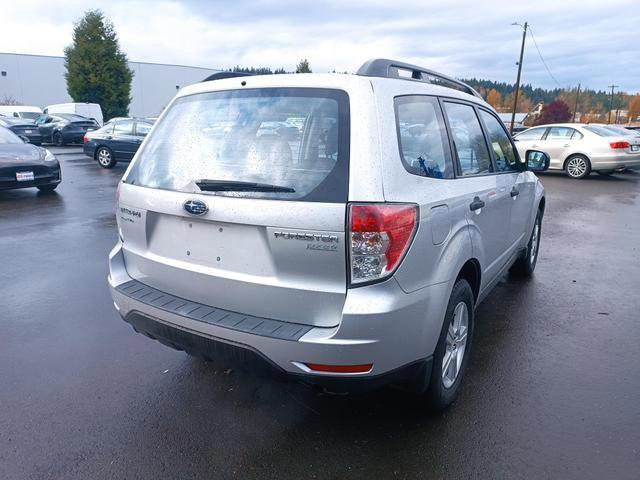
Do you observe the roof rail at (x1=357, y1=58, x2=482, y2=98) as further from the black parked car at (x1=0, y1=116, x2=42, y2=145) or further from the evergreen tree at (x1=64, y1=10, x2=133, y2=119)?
the evergreen tree at (x1=64, y1=10, x2=133, y2=119)

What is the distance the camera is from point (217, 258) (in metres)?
2.52

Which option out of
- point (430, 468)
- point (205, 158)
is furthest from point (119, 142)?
point (430, 468)

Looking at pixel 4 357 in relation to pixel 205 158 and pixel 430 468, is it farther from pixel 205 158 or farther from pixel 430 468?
pixel 430 468

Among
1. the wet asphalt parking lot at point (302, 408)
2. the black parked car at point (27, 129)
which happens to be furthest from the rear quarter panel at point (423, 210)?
the black parked car at point (27, 129)

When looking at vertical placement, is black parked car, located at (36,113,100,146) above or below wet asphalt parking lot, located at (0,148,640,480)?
above

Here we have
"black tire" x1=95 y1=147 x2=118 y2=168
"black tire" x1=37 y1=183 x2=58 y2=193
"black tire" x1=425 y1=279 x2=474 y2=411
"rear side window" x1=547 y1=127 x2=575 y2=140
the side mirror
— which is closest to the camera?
"black tire" x1=425 y1=279 x2=474 y2=411

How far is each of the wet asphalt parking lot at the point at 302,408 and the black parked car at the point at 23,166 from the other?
5.69m

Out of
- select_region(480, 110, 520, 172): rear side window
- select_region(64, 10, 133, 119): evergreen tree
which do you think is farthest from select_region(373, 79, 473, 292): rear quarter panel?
select_region(64, 10, 133, 119): evergreen tree

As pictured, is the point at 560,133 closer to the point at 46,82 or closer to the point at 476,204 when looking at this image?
the point at 476,204

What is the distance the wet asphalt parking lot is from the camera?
8.24ft

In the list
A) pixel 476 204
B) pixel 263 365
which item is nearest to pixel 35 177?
pixel 263 365

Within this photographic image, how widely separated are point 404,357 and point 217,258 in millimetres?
1037

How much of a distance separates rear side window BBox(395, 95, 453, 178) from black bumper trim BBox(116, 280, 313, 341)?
97 centimetres

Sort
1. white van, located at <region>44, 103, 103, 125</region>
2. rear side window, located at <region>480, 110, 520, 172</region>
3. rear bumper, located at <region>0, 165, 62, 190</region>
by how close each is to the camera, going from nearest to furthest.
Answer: rear side window, located at <region>480, 110, 520, 172</region> < rear bumper, located at <region>0, 165, 62, 190</region> < white van, located at <region>44, 103, 103, 125</region>
